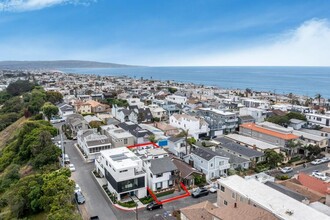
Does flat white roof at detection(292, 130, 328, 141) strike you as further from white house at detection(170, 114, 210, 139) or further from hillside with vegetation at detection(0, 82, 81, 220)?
hillside with vegetation at detection(0, 82, 81, 220)

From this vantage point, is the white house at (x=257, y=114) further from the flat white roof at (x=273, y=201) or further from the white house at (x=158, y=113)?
the flat white roof at (x=273, y=201)

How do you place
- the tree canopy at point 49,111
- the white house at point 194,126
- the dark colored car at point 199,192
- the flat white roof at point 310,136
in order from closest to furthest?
the dark colored car at point 199,192 < the flat white roof at point 310,136 < the white house at point 194,126 < the tree canopy at point 49,111

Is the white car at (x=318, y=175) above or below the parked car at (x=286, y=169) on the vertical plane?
above

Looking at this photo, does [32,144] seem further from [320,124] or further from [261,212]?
[320,124]

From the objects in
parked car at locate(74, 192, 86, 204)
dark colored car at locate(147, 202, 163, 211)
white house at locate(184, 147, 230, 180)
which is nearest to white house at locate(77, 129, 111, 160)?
parked car at locate(74, 192, 86, 204)

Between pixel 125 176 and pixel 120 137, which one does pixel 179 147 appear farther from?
pixel 125 176

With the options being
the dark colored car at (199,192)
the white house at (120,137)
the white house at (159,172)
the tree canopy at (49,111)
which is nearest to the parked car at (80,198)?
the white house at (159,172)
